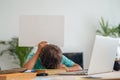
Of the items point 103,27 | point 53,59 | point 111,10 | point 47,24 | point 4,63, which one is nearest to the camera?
point 53,59

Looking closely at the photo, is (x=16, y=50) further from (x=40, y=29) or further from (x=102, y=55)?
(x=102, y=55)

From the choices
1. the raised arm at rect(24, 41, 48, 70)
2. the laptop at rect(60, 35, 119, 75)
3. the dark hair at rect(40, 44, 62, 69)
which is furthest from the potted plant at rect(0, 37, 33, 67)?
the laptop at rect(60, 35, 119, 75)

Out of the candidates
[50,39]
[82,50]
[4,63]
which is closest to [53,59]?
[50,39]

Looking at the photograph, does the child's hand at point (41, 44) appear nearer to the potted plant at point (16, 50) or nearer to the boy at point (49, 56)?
the boy at point (49, 56)

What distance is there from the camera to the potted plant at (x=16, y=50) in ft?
16.0

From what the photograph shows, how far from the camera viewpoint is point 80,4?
557cm

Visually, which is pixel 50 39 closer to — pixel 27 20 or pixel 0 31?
pixel 27 20

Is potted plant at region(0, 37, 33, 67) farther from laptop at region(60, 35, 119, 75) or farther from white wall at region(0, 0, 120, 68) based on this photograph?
laptop at region(60, 35, 119, 75)

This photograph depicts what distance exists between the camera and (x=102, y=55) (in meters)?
1.62

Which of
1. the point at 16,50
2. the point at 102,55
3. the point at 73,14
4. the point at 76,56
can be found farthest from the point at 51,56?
the point at 73,14

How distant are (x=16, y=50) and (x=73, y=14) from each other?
1.44 metres

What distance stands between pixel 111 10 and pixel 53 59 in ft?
12.8

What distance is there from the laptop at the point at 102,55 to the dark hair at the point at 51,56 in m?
0.55

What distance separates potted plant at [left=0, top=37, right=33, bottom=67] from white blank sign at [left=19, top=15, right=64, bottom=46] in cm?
248
